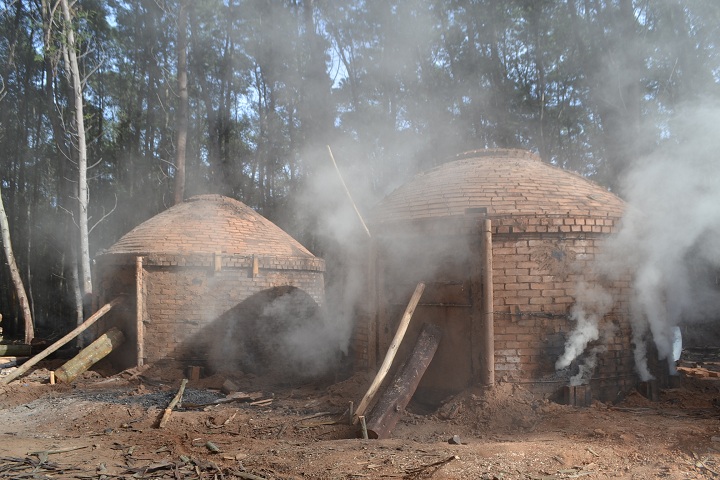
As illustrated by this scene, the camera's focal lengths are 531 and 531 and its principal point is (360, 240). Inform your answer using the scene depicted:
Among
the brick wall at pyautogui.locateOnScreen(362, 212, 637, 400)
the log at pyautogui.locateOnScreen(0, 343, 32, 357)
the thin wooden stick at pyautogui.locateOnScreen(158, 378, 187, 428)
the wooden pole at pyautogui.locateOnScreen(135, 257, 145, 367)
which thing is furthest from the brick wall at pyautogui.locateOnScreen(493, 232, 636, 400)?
the log at pyautogui.locateOnScreen(0, 343, 32, 357)

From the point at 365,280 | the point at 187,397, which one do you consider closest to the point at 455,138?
the point at 365,280

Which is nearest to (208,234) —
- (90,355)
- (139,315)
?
(139,315)

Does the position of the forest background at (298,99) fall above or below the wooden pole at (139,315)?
above

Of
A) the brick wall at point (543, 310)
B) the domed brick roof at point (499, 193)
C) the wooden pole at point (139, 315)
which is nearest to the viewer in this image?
the brick wall at point (543, 310)

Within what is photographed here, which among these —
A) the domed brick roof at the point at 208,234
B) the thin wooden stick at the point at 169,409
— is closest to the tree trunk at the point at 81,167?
the domed brick roof at the point at 208,234

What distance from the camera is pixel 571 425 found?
608cm

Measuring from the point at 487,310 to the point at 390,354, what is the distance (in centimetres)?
140

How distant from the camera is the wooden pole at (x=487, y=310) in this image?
681 cm

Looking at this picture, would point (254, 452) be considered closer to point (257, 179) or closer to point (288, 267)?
point (288, 267)

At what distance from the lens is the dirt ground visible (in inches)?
193

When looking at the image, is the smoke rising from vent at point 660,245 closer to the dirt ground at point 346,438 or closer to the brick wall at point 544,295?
the brick wall at point 544,295

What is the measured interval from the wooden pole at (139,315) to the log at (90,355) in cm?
55

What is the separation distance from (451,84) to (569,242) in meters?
16.1

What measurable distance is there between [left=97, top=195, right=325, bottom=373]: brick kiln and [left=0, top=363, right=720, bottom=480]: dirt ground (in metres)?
2.01
